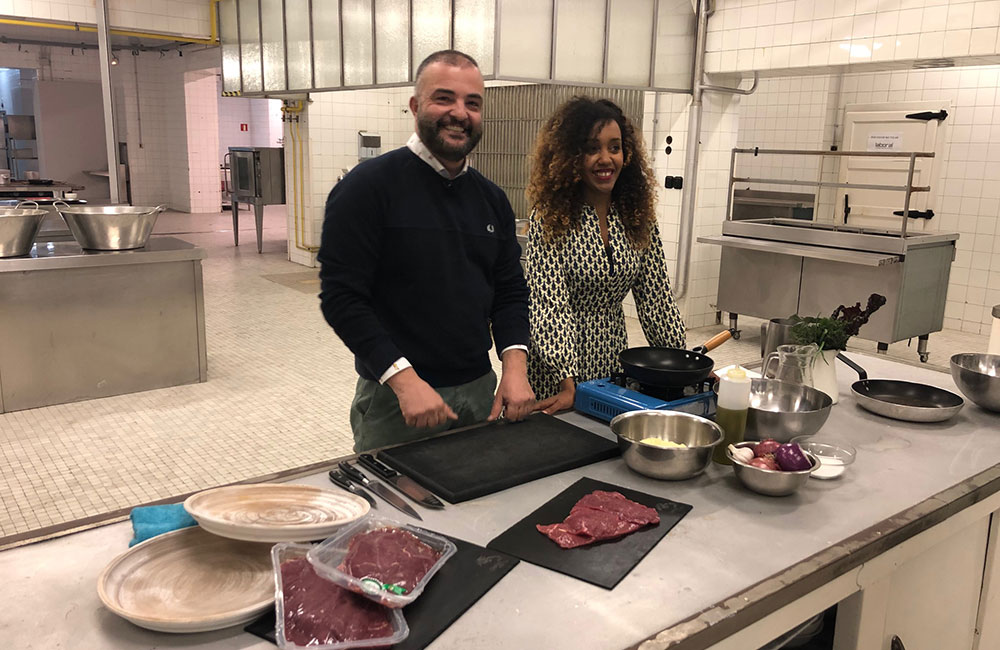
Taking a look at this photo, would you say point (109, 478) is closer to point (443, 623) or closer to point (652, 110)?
point (443, 623)

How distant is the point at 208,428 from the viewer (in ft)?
13.4

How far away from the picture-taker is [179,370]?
4.82 m

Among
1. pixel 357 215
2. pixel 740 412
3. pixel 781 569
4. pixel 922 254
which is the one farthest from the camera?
pixel 922 254

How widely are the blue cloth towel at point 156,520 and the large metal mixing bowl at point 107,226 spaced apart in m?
3.61

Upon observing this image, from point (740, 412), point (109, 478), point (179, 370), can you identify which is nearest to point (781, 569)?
point (740, 412)

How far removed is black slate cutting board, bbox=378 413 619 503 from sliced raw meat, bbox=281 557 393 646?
1.33ft

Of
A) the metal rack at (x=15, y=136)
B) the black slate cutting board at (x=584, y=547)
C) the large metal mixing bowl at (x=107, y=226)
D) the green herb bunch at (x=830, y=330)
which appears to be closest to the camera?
the black slate cutting board at (x=584, y=547)

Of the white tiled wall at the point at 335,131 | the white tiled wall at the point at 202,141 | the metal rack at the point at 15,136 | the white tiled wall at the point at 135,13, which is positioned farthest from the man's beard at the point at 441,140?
the metal rack at the point at 15,136

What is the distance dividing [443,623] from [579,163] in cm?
154

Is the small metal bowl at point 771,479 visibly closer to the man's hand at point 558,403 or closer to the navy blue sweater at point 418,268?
the man's hand at point 558,403

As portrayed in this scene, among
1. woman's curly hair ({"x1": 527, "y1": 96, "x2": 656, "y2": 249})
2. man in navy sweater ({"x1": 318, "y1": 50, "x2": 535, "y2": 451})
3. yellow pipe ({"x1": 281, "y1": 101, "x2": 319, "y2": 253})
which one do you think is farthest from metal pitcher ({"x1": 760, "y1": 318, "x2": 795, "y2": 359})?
yellow pipe ({"x1": 281, "y1": 101, "x2": 319, "y2": 253})

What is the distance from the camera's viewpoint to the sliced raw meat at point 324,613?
3.48ft

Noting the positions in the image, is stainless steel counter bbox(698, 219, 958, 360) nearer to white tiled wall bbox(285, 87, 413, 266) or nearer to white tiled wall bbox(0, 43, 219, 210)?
white tiled wall bbox(285, 87, 413, 266)

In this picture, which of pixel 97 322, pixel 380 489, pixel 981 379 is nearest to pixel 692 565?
pixel 380 489
